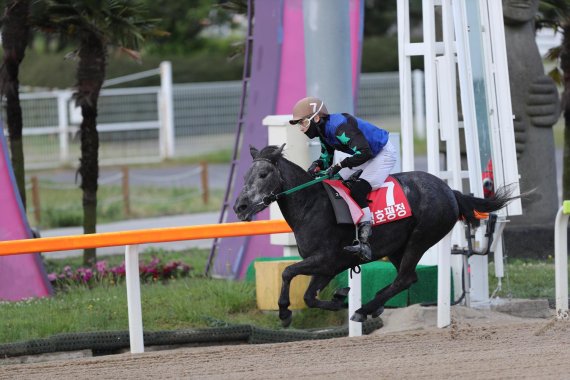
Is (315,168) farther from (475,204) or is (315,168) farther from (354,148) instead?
(475,204)

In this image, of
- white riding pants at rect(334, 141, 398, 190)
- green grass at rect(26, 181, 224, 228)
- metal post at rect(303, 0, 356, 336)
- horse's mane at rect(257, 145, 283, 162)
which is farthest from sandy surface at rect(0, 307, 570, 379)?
green grass at rect(26, 181, 224, 228)

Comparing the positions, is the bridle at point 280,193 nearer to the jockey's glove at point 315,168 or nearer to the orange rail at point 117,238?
the jockey's glove at point 315,168

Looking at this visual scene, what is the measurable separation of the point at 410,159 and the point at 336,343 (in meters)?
2.10

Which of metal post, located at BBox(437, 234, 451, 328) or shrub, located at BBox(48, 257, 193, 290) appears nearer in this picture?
metal post, located at BBox(437, 234, 451, 328)

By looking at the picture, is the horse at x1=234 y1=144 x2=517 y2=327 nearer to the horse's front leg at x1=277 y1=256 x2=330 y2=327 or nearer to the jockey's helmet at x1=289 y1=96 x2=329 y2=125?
the horse's front leg at x1=277 y1=256 x2=330 y2=327

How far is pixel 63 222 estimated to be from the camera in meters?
16.5

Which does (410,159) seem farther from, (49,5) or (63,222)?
(63,222)

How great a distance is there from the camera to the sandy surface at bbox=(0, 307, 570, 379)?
20.6 ft

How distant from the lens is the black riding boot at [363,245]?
22.6 ft

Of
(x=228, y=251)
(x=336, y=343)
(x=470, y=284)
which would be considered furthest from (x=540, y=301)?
(x=228, y=251)

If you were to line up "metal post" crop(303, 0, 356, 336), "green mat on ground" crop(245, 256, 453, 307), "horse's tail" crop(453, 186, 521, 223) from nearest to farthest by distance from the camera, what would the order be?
"horse's tail" crop(453, 186, 521, 223)
"green mat on ground" crop(245, 256, 453, 307)
"metal post" crop(303, 0, 356, 336)

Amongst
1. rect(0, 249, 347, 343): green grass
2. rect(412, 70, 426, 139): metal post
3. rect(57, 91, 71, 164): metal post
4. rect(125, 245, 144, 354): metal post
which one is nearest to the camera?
rect(125, 245, 144, 354): metal post

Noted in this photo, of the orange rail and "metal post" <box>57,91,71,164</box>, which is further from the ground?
"metal post" <box>57,91,71,164</box>

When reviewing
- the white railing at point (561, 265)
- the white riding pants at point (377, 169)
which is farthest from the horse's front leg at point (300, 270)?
the white railing at point (561, 265)
